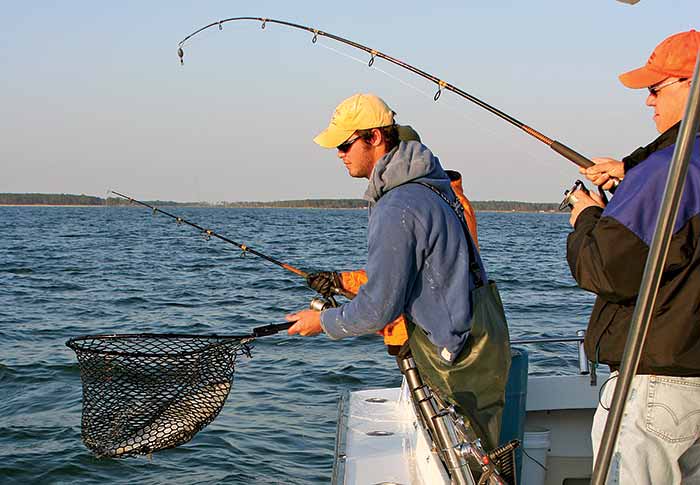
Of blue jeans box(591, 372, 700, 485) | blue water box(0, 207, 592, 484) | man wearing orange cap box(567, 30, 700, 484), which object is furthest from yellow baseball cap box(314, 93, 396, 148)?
blue water box(0, 207, 592, 484)

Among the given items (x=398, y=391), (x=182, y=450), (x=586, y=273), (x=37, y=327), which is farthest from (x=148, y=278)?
(x=586, y=273)

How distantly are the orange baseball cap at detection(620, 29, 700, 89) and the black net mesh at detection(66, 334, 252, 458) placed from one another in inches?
69.1

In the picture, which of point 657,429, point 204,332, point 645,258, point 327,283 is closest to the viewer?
point 645,258

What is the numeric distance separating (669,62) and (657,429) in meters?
1.07

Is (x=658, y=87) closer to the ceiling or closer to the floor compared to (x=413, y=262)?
closer to the ceiling

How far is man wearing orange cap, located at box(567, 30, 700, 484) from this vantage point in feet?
7.50

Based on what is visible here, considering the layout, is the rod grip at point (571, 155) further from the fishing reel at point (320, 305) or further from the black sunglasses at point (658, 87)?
the fishing reel at point (320, 305)

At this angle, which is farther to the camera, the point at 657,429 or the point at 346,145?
the point at 346,145

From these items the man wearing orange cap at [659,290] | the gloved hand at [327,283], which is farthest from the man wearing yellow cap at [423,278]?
the gloved hand at [327,283]

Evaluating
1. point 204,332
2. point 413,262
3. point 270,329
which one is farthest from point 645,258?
point 204,332

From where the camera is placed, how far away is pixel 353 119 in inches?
122

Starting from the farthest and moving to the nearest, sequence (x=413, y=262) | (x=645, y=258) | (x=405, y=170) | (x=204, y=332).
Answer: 1. (x=204, y=332)
2. (x=405, y=170)
3. (x=413, y=262)
4. (x=645, y=258)

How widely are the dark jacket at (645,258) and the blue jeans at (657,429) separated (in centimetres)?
5

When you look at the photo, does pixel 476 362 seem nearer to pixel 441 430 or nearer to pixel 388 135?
pixel 441 430
